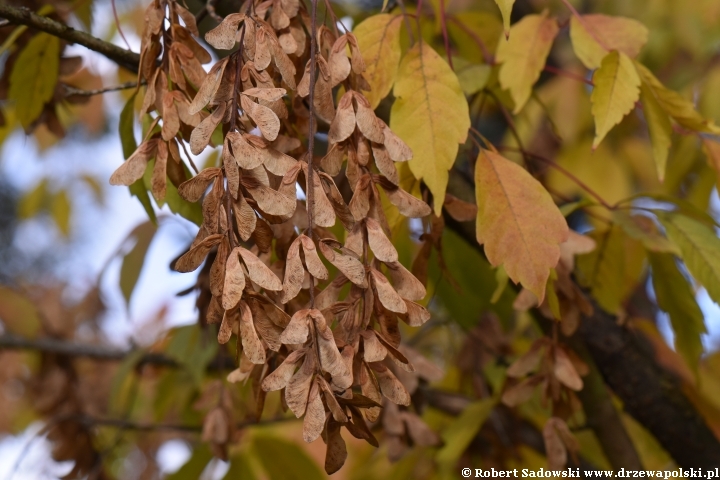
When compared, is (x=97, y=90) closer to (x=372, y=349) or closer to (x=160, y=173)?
(x=160, y=173)

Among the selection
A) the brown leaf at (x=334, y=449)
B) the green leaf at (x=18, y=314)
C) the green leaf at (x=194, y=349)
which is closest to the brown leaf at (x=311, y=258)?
the brown leaf at (x=334, y=449)

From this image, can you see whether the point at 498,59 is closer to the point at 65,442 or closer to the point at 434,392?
the point at 434,392

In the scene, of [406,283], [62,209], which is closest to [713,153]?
[406,283]

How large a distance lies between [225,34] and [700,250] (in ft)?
1.58

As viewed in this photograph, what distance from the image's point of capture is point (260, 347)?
43 centimetres

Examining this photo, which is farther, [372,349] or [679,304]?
[679,304]

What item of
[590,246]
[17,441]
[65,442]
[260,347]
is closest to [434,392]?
[590,246]

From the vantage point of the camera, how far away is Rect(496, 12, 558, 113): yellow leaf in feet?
2.28

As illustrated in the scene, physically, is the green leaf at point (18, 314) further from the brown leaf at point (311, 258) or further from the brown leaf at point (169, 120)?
the brown leaf at point (311, 258)

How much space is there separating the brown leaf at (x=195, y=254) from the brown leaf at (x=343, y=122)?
0.11 m

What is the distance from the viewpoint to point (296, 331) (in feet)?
1.36

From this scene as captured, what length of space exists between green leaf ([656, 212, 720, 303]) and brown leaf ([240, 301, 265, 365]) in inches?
17.0

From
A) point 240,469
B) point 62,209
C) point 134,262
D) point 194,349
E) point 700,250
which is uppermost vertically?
point 700,250

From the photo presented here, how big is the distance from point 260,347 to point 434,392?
0.71 metres
